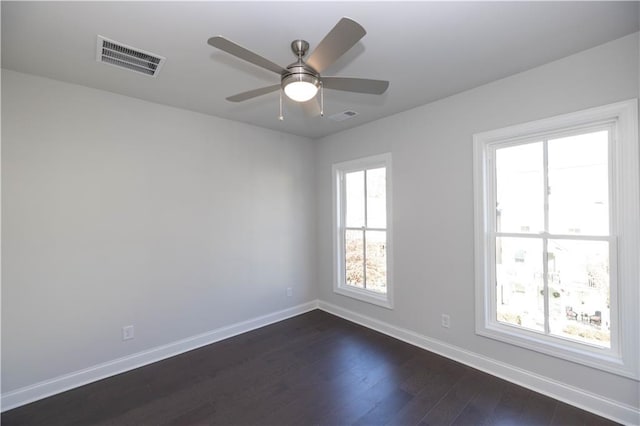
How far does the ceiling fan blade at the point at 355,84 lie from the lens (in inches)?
67.9

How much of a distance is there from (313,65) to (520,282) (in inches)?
100

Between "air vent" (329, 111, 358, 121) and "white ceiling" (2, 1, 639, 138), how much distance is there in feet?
2.49

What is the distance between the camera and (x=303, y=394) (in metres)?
2.34

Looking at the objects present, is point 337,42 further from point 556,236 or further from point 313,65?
point 556,236

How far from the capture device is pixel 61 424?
6.72 ft

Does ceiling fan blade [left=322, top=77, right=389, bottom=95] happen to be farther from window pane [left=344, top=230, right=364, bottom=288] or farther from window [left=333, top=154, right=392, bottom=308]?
window pane [left=344, top=230, right=364, bottom=288]

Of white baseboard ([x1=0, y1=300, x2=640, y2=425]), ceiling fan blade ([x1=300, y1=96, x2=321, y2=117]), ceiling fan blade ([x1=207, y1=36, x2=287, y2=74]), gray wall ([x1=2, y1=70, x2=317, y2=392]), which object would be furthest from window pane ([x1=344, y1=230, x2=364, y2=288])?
ceiling fan blade ([x1=207, y1=36, x2=287, y2=74])

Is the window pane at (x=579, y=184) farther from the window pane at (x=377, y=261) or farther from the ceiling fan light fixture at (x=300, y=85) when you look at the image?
the ceiling fan light fixture at (x=300, y=85)

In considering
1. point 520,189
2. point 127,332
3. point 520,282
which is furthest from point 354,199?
point 127,332

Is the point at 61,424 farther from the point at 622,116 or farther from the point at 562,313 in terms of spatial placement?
the point at 622,116

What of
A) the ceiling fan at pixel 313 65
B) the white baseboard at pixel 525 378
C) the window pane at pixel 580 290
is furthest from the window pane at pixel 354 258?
the ceiling fan at pixel 313 65

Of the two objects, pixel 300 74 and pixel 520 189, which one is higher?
pixel 300 74

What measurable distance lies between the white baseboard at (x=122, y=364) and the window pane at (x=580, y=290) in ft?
10.1

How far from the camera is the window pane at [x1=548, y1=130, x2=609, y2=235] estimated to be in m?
2.13
